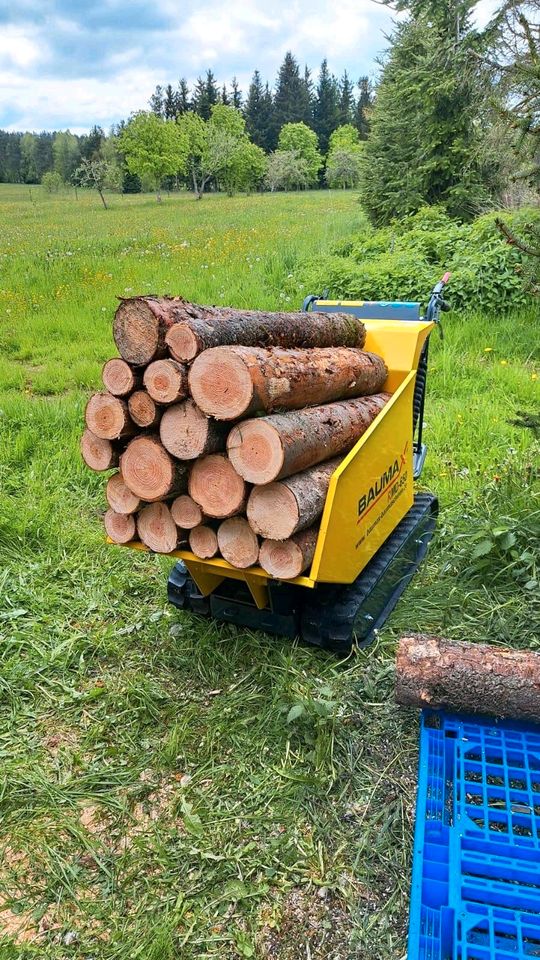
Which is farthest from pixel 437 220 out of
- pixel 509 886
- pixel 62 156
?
pixel 62 156

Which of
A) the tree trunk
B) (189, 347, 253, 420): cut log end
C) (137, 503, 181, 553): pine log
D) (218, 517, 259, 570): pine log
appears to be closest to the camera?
(189, 347, 253, 420): cut log end

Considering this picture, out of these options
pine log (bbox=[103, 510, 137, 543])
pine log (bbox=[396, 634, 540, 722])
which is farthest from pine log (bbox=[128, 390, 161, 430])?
pine log (bbox=[396, 634, 540, 722])

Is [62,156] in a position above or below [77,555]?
above

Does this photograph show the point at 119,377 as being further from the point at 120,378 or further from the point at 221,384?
the point at 221,384

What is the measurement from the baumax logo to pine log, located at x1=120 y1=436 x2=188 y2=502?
0.77 m

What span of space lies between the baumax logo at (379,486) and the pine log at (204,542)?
624mm

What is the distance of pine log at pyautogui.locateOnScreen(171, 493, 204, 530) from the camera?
267cm

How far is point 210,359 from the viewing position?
2.39 m

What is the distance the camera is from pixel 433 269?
875 cm

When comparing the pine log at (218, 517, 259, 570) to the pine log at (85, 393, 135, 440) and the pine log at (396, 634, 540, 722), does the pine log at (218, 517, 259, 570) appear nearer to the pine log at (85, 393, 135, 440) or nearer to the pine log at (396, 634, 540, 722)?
the pine log at (85, 393, 135, 440)

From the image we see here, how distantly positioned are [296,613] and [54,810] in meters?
1.22

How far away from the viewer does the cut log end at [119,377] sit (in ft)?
8.42

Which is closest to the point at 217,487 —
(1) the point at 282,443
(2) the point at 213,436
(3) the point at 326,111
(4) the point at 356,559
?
(2) the point at 213,436

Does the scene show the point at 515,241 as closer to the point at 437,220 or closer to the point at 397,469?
the point at 397,469
